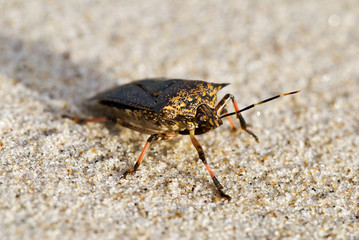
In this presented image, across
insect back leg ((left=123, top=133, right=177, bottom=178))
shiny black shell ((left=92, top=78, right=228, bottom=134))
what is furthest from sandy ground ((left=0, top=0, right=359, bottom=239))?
shiny black shell ((left=92, top=78, right=228, bottom=134))

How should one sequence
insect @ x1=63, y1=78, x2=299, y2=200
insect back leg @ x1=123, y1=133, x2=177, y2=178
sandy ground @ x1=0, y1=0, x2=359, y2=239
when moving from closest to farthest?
sandy ground @ x1=0, y1=0, x2=359, y2=239
insect back leg @ x1=123, y1=133, x2=177, y2=178
insect @ x1=63, y1=78, x2=299, y2=200

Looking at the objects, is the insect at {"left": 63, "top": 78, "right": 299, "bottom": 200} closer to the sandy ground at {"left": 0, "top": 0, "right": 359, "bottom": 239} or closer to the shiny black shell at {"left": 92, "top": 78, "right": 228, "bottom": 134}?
the shiny black shell at {"left": 92, "top": 78, "right": 228, "bottom": 134}

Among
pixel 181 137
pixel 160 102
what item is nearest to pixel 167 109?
pixel 160 102

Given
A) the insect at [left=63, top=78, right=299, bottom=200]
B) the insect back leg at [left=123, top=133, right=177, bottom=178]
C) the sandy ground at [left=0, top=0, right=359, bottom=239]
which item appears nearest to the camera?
the sandy ground at [left=0, top=0, right=359, bottom=239]

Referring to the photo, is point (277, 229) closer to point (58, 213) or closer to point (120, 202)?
point (120, 202)

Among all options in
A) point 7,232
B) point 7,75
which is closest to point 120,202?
point 7,232

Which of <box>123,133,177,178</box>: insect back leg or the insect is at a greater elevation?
the insect

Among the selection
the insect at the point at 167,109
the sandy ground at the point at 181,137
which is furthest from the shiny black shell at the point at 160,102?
the sandy ground at the point at 181,137

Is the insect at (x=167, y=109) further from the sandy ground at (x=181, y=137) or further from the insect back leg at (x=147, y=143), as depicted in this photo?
the sandy ground at (x=181, y=137)
